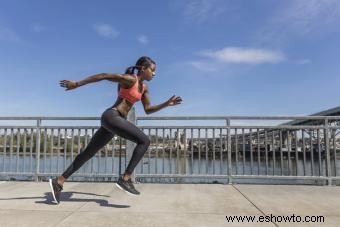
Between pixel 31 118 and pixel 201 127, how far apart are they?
11.0 ft

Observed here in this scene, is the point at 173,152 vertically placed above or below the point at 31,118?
below

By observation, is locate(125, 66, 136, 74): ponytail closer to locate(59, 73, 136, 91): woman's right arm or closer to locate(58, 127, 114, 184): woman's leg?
locate(59, 73, 136, 91): woman's right arm

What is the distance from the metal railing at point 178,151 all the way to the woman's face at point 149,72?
2.41 metres

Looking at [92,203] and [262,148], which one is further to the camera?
[262,148]

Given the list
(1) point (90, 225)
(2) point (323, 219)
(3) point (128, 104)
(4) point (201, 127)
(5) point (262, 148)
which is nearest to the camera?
(1) point (90, 225)

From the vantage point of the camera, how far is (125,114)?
15.1ft

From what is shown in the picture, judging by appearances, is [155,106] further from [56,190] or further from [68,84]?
[56,190]

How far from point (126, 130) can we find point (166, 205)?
1037 mm

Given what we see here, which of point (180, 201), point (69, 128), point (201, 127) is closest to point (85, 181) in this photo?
point (69, 128)

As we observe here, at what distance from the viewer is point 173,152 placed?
7328 millimetres

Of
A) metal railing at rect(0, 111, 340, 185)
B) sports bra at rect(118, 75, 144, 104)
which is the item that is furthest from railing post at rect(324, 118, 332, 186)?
sports bra at rect(118, 75, 144, 104)

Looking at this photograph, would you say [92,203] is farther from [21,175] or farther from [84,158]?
[21,175]

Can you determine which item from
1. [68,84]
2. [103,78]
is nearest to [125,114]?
[103,78]

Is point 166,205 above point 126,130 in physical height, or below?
below
